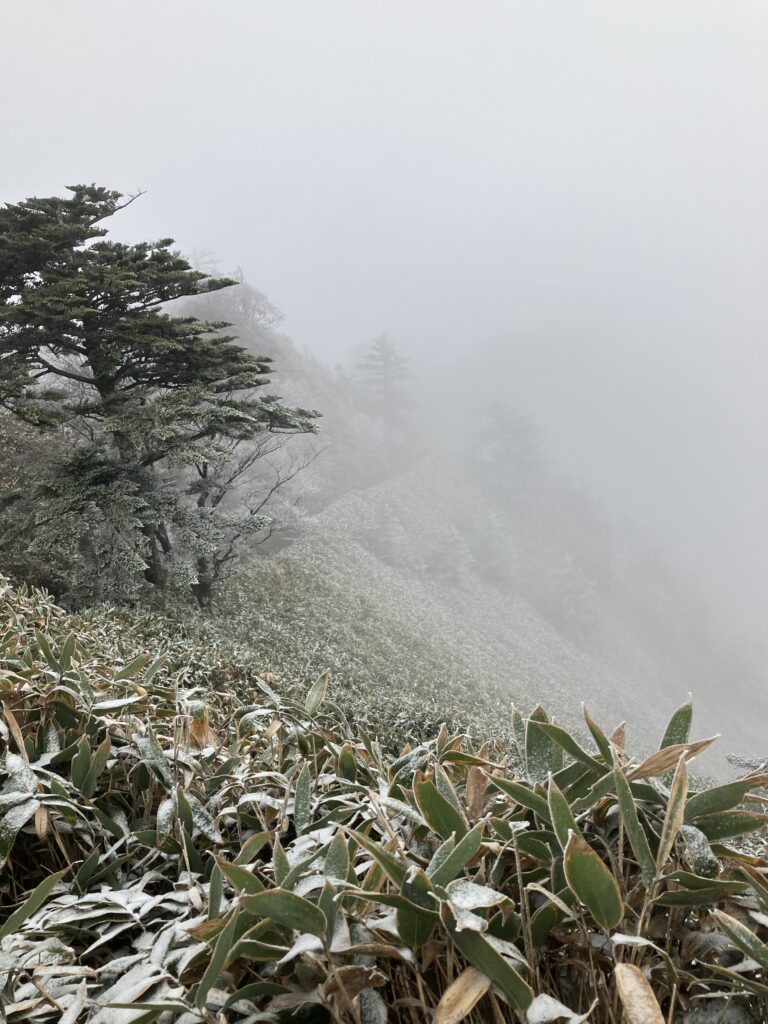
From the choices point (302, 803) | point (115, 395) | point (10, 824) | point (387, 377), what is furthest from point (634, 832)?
point (387, 377)

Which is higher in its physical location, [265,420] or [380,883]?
[265,420]

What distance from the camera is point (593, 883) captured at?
0.50 metres

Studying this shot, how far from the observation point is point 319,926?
20.8 inches

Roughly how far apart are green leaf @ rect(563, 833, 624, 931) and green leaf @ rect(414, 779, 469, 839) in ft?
0.55

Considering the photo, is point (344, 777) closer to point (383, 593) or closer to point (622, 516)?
point (383, 593)

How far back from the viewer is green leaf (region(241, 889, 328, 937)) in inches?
20.4

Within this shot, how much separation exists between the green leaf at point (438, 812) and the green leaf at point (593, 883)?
6.6 inches

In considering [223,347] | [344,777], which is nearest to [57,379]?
[223,347]

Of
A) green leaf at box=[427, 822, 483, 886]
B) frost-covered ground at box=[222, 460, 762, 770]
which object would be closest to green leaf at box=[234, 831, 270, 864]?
green leaf at box=[427, 822, 483, 886]

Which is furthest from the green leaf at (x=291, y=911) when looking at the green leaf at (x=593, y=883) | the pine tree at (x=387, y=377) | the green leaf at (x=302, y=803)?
the pine tree at (x=387, y=377)

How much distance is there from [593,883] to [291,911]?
0.27 m

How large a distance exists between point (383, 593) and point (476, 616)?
5713 mm

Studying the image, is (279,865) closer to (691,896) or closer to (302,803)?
(302,803)

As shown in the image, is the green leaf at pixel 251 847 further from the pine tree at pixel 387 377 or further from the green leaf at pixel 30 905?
the pine tree at pixel 387 377
